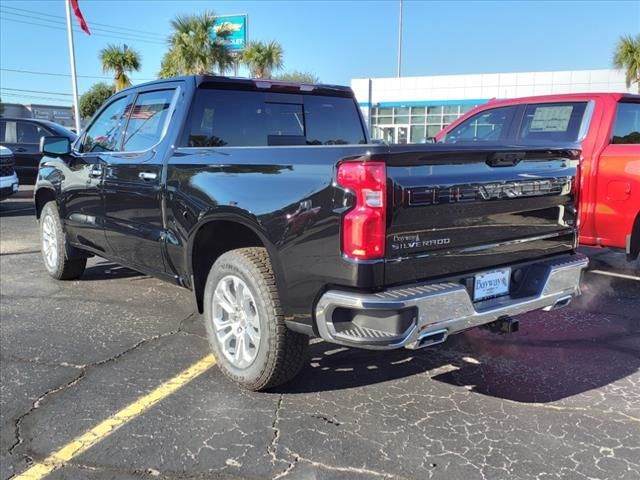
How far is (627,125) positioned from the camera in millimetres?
5863

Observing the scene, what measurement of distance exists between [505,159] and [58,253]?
468cm

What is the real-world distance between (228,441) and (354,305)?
1001mm

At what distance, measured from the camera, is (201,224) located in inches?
143

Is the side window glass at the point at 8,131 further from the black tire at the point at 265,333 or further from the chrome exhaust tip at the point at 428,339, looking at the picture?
the chrome exhaust tip at the point at 428,339

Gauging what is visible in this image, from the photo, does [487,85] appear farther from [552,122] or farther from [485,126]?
[552,122]

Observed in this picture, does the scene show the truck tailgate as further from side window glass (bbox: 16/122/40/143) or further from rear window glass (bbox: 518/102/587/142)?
side window glass (bbox: 16/122/40/143)

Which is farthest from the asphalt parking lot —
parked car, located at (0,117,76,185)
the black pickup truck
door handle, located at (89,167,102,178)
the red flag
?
the red flag

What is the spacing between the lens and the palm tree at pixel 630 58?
87.9 feet

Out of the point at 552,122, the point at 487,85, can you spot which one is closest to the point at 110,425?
the point at 552,122

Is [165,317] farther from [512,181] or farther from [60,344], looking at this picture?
[512,181]

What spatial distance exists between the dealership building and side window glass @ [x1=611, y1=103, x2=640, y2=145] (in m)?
27.8

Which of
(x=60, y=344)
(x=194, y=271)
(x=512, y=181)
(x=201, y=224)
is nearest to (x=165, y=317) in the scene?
(x=60, y=344)

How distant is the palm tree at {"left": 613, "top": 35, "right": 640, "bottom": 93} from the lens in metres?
26.8

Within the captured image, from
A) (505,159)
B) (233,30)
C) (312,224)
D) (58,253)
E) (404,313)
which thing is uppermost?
(233,30)
